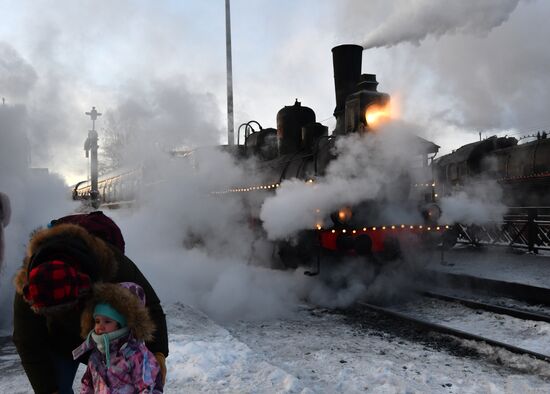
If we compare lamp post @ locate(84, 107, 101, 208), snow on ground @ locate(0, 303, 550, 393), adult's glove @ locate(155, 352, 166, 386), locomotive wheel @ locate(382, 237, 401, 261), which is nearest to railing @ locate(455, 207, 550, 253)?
locomotive wheel @ locate(382, 237, 401, 261)

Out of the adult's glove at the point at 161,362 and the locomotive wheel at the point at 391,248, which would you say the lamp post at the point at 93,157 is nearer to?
the locomotive wheel at the point at 391,248

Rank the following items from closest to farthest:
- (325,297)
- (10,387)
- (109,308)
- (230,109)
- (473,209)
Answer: (109,308), (10,387), (325,297), (473,209), (230,109)

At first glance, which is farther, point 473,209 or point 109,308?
point 473,209

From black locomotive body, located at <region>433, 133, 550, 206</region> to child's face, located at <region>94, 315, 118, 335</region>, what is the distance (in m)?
13.4

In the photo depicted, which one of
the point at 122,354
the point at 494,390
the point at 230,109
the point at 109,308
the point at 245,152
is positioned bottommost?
the point at 494,390

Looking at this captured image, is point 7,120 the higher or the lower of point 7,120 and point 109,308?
the higher

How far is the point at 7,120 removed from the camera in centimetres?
728

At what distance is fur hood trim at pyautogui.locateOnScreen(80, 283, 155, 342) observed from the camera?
5.82 ft

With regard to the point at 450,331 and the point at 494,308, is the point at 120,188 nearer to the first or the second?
the point at 494,308

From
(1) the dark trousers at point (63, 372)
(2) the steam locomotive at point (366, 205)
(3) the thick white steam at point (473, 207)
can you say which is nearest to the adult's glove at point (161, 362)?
(1) the dark trousers at point (63, 372)

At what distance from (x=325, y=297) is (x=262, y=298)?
3.63 feet

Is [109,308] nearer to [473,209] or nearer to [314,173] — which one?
[314,173]

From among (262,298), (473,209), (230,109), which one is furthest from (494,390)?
(230,109)

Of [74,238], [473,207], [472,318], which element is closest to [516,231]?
[473,207]
